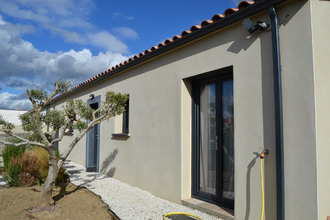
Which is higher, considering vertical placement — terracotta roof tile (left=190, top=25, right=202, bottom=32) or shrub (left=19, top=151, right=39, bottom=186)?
terracotta roof tile (left=190, top=25, right=202, bottom=32)

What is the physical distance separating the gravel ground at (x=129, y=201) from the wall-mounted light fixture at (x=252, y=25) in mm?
2874

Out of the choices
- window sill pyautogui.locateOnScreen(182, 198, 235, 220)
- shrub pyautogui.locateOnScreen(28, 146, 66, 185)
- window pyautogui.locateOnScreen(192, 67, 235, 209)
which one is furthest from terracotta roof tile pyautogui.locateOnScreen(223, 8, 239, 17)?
shrub pyautogui.locateOnScreen(28, 146, 66, 185)

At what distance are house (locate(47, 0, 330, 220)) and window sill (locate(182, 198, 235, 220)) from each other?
19mm

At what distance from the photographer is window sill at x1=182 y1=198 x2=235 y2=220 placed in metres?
3.63

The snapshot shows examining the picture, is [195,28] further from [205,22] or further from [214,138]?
[214,138]

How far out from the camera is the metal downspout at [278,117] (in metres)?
2.92

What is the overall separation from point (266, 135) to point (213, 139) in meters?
1.20

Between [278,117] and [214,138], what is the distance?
144cm

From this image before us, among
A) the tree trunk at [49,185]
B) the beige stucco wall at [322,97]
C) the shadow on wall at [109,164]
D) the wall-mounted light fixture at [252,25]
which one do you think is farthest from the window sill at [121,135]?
the beige stucco wall at [322,97]

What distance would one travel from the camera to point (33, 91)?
14.2 ft

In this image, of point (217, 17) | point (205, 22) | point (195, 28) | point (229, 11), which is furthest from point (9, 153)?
point (229, 11)

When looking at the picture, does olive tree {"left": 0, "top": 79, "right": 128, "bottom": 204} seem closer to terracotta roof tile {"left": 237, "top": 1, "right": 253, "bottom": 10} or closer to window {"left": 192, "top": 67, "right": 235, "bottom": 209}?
window {"left": 192, "top": 67, "right": 235, "bottom": 209}

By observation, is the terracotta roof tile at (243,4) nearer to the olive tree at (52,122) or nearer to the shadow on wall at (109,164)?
the olive tree at (52,122)

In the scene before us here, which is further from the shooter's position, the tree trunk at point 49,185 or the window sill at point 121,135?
the window sill at point 121,135
